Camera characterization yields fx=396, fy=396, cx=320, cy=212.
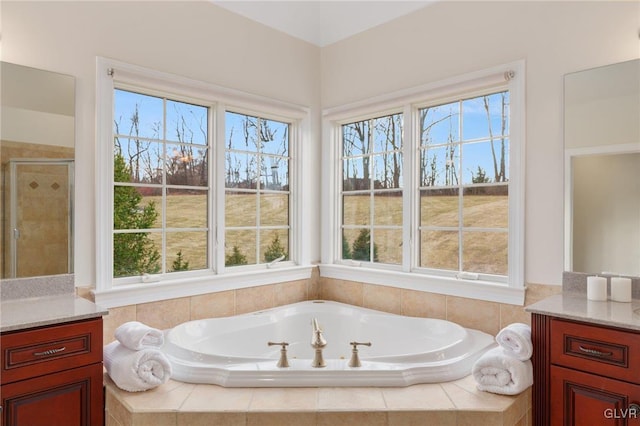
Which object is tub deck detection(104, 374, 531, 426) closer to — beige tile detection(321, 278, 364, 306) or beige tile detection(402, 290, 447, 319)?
beige tile detection(402, 290, 447, 319)

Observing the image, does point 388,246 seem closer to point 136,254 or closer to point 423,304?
point 423,304

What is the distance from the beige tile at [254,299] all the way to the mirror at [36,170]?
3.71 feet

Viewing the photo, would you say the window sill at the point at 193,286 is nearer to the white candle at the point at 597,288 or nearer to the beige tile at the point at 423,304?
the beige tile at the point at 423,304

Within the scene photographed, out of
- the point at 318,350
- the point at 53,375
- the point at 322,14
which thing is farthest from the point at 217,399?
the point at 322,14

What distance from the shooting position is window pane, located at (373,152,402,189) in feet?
10.1

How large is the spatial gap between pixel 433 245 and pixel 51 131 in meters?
2.48

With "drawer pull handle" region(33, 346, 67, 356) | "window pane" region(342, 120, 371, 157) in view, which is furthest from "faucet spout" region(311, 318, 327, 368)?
"window pane" region(342, 120, 371, 157)

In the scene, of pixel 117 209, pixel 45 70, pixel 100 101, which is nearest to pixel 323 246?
pixel 117 209

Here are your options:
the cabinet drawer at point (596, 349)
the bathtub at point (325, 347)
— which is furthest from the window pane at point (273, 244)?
the cabinet drawer at point (596, 349)

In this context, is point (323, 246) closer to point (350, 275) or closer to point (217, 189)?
point (350, 275)

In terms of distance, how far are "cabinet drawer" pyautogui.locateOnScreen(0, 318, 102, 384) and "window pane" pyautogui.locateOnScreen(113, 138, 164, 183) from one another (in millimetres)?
1036

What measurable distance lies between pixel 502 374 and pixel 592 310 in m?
0.51

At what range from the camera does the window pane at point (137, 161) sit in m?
2.46

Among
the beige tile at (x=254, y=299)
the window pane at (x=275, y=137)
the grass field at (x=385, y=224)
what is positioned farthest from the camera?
the window pane at (x=275, y=137)
